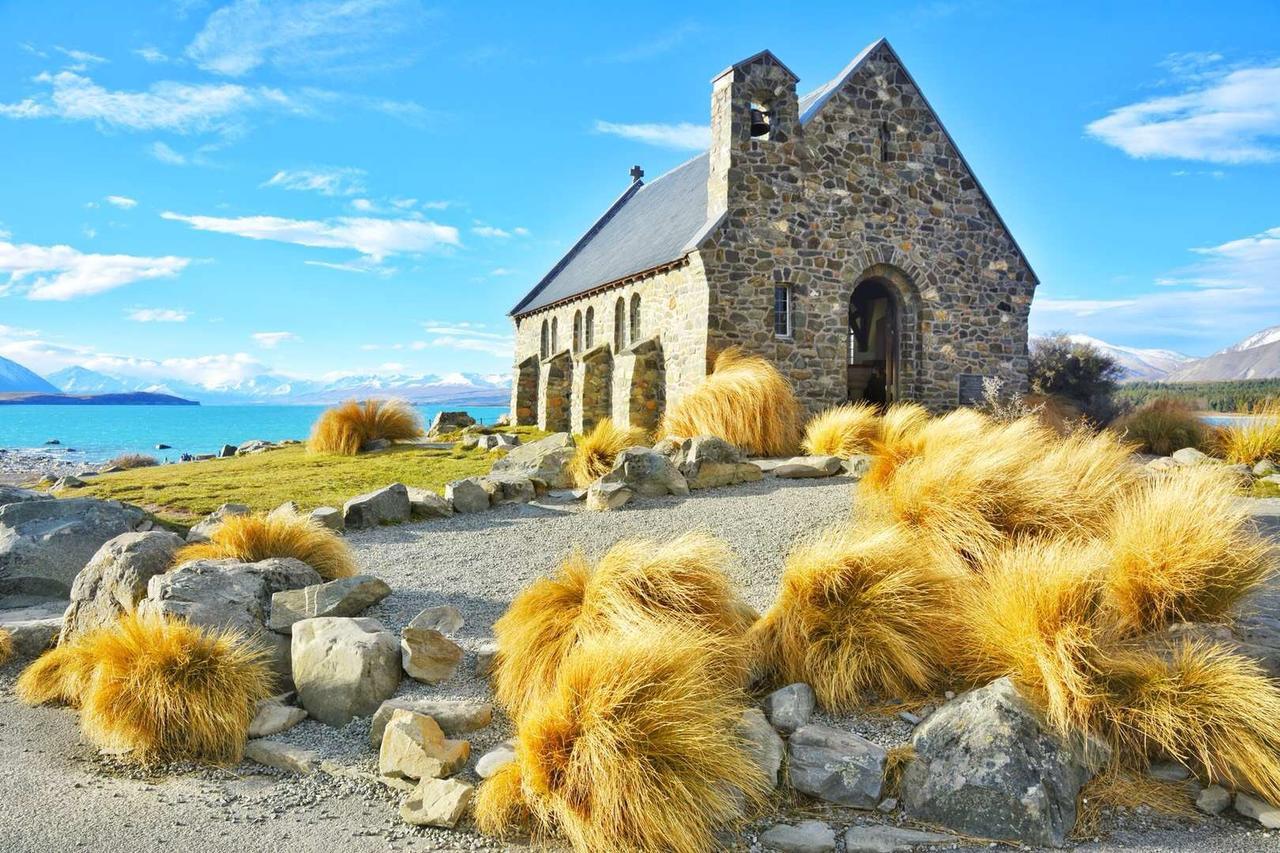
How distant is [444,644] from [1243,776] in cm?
489

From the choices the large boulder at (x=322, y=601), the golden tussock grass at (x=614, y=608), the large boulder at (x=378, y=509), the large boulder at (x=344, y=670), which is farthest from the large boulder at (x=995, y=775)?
the large boulder at (x=378, y=509)

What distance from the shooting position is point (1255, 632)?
536 cm

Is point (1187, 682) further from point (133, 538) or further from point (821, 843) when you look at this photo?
point (133, 538)

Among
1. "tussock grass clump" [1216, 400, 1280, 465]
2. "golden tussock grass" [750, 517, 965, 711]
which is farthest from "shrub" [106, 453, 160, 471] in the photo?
"tussock grass clump" [1216, 400, 1280, 465]

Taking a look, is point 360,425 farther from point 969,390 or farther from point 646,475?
point 969,390

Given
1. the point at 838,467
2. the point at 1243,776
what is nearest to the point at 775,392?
the point at 838,467

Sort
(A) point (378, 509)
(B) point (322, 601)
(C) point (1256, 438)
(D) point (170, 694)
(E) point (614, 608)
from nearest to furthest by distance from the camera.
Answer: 1. (D) point (170, 694)
2. (E) point (614, 608)
3. (B) point (322, 601)
4. (A) point (378, 509)
5. (C) point (1256, 438)

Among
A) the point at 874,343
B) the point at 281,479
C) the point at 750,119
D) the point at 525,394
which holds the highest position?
the point at 750,119

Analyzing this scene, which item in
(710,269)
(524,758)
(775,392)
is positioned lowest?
(524,758)

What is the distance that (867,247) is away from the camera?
1681 cm

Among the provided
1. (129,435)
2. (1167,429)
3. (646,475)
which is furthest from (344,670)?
(129,435)

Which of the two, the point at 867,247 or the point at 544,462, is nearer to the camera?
the point at 544,462

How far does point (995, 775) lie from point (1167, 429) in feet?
41.7

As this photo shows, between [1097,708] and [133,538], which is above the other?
[133,538]
